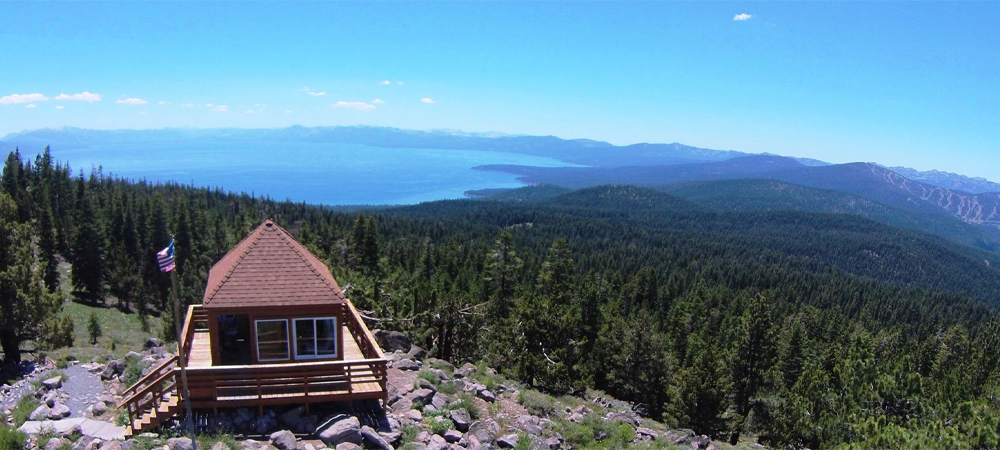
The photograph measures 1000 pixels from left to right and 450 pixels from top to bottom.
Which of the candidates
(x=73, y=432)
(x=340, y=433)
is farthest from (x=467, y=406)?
(x=73, y=432)

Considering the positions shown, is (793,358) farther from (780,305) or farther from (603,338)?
(780,305)

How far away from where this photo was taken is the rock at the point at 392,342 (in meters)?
23.0

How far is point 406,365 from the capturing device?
64.8ft

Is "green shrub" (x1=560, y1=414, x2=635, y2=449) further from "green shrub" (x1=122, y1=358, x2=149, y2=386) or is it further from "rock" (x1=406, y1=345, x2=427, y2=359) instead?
"green shrub" (x1=122, y1=358, x2=149, y2=386)

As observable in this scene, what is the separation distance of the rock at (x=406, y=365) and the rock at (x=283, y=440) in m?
7.21

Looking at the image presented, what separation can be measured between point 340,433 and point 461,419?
3.71 m

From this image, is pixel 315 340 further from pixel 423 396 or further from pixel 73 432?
pixel 73 432

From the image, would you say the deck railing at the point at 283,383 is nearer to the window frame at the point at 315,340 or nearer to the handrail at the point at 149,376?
the window frame at the point at 315,340

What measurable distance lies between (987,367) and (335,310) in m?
51.3

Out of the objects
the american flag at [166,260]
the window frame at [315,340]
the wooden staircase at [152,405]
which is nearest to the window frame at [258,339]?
the window frame at [315,340]

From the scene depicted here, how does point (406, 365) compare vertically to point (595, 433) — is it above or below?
above

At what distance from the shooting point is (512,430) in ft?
51.1

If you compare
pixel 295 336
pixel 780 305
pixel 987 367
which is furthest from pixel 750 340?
pixel 780 305

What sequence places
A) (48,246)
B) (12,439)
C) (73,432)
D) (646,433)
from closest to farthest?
(12,439) → (73,432) → (646,433) → (48,246)
